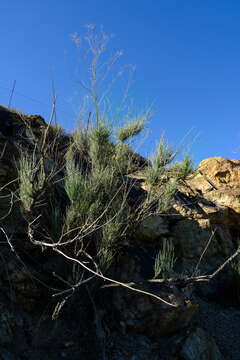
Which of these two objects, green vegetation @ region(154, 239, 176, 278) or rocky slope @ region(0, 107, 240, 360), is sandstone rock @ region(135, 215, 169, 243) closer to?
rocky slope @ region(0, 107, 240, 360)

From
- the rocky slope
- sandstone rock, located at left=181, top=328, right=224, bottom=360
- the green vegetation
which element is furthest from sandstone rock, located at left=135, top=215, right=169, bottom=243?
sandstone rock, located at left=181, top=328, right=224, bottom=360

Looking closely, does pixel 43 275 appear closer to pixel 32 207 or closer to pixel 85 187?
pixel 32 207

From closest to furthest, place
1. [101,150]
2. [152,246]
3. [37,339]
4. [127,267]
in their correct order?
[37,339] < [127,267] < [152,246] < [101,150]

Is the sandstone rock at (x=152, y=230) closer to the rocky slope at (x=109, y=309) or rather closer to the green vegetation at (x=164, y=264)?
the rocky slope at (x=109, y=309)

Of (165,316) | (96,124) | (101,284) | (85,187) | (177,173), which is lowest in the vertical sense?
(165,316)

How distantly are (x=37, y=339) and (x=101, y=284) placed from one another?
28.8 inches

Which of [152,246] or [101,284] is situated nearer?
[101,284]

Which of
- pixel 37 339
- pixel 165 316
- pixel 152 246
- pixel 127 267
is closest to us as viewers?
pixel 37 339

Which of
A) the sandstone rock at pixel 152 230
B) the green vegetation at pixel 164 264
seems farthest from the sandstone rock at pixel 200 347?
the sandstone rock at pixel 152 230

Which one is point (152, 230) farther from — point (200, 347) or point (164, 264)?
point (200, 347)

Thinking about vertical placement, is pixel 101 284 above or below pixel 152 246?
below

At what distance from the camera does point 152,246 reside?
387cm

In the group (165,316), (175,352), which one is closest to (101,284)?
(165,316)

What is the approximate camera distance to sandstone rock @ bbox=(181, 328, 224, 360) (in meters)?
2.78
